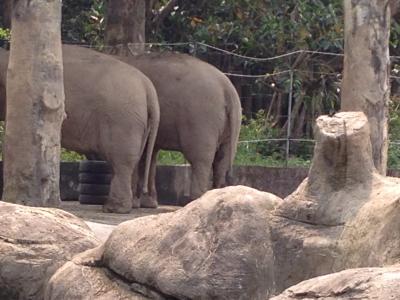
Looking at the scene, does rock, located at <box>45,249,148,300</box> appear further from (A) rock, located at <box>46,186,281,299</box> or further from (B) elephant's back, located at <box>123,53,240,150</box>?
(B) elephant's back, located at <box>123,53,240,150</box>

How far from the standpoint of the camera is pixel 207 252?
267 inches

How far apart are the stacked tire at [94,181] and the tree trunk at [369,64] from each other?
363 cm

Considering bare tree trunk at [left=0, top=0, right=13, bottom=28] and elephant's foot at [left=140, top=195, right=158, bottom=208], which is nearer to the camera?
elephant's foot at [left=140, top=195, right=158, bottom=208]

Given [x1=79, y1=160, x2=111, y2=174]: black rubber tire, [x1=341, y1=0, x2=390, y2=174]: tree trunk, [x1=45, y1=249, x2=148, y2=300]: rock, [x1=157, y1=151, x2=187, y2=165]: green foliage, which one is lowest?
[x1=157, y1=151, x2=187, y2=165]: green foliage

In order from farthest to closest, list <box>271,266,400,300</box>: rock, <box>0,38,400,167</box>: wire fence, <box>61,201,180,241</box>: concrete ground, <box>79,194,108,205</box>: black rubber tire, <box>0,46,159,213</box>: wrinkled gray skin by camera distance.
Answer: <box>0,38,400,167</box>: wire fence, <box>79,194,108,205</box>: black rubber tire, <box>0,46,159,213</box>: wrinkled gray skin, <box>61,201,180,241</box>: concrete ground, <box>271,266,400,300</box>: rock

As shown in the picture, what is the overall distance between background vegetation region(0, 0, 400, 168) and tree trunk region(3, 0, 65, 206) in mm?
4814

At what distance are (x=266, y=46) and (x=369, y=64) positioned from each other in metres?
5.89

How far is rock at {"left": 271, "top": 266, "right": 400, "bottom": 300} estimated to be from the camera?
5.25 meters

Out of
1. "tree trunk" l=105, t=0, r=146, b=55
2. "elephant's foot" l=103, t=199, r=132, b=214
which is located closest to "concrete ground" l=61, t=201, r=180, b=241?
"elephant's foot" l=103, t=199, r=132, b=214

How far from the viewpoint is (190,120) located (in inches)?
604

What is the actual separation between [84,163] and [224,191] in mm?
8532

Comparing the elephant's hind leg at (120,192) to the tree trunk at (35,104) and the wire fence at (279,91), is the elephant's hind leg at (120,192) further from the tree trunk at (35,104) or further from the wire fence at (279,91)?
the wire fence at (279,91)

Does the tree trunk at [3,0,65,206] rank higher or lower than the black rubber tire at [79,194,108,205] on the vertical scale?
higher

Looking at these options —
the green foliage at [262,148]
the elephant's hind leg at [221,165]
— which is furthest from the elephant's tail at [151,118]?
the green foliage at [262,148]
